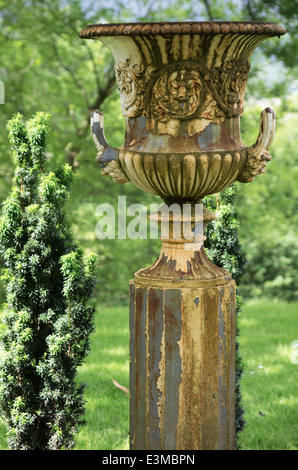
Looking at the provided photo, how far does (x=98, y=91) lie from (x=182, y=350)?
7.34 m

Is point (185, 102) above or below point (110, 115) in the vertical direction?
Answer: below

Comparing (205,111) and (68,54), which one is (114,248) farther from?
(205,111)

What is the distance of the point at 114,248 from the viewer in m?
10.4

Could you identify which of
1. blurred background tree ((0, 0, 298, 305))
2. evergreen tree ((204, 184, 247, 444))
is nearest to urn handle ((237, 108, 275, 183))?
evergreen tree ((204, 184, 247, 444))

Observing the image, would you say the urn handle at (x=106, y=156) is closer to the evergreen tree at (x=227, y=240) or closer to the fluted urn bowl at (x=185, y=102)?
the fluted urn bowl at (x=185, y=102)

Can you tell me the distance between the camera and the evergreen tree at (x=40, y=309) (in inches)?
154

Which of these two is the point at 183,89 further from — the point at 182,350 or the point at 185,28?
the point at 182,350

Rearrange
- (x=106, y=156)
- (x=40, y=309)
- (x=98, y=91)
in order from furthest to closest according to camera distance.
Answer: (x=98, y=91), (x=40, y=309), (x=106, y=156)

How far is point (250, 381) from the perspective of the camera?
5832mm

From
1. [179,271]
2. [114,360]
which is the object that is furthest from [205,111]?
[114,360]

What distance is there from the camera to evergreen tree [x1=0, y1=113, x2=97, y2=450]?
12.8 feet

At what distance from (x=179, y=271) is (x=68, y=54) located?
7.39 meters

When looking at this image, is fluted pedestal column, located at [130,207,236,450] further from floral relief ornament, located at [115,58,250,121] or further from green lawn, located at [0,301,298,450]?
green lawn, located at [0,301,298,450]

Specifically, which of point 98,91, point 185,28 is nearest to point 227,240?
point 185,28
